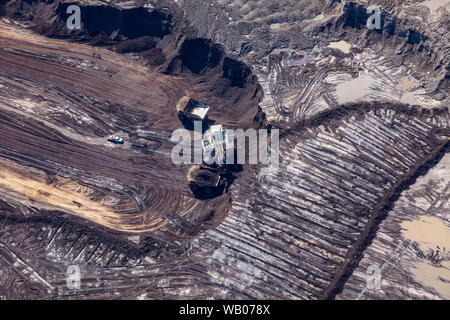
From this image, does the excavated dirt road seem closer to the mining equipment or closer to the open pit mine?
the open pit mine

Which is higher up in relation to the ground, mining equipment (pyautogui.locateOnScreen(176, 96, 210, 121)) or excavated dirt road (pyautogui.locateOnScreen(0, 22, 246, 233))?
mining equipment (pyautogui.locateOnScreen(176, 96, 210, 121))

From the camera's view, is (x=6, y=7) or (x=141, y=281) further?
(x=6, y=7)

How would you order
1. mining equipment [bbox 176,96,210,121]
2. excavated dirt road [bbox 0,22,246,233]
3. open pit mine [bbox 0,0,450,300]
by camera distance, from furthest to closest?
mining equipment [bbox 176,96,210,121] < excavated dirt road [bbox 0,22,246,233] < open pit mine [bbox 0,0,450,300]

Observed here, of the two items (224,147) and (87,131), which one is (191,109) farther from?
(87,131)

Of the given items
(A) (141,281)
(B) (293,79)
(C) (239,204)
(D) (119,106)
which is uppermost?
(B) (293,79)

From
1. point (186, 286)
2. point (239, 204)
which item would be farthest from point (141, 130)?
point (186, 286)

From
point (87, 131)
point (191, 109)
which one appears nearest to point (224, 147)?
point (191, 109)

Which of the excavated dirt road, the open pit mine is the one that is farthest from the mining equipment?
the excavated dirt road

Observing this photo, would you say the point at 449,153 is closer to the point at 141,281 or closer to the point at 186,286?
the point at 186,286
